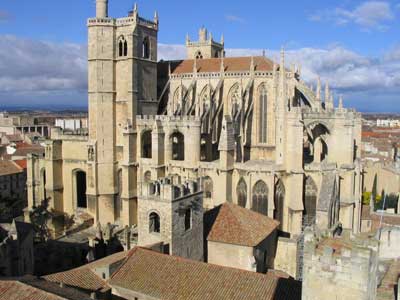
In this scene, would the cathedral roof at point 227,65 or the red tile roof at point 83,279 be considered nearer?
the red tile roof at point 83,279

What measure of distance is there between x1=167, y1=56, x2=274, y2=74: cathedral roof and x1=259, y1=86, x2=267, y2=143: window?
8.69ft

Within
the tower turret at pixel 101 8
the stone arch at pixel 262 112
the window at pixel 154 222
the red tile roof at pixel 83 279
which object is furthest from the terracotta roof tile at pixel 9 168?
the red tile roof at pixel 83 279

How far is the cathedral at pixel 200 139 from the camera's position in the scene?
35.9 metres

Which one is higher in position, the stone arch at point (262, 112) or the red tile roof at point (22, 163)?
the stone arch at point (262, 112)

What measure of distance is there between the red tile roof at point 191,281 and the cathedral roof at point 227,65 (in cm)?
2697

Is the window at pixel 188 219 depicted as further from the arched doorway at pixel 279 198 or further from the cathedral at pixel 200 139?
the arched doorway at pixel 279 198

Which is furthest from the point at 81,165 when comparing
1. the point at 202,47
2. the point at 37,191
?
the point at 202,47

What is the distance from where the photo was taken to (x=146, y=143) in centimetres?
4412

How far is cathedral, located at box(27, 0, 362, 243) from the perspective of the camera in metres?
35.9

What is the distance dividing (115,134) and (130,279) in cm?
2494

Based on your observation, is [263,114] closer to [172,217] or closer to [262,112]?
[262,112]

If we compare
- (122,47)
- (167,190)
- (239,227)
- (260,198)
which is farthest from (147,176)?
(167,190)

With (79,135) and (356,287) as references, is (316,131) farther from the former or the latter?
(356,287)

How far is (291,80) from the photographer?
4206 centimetres
